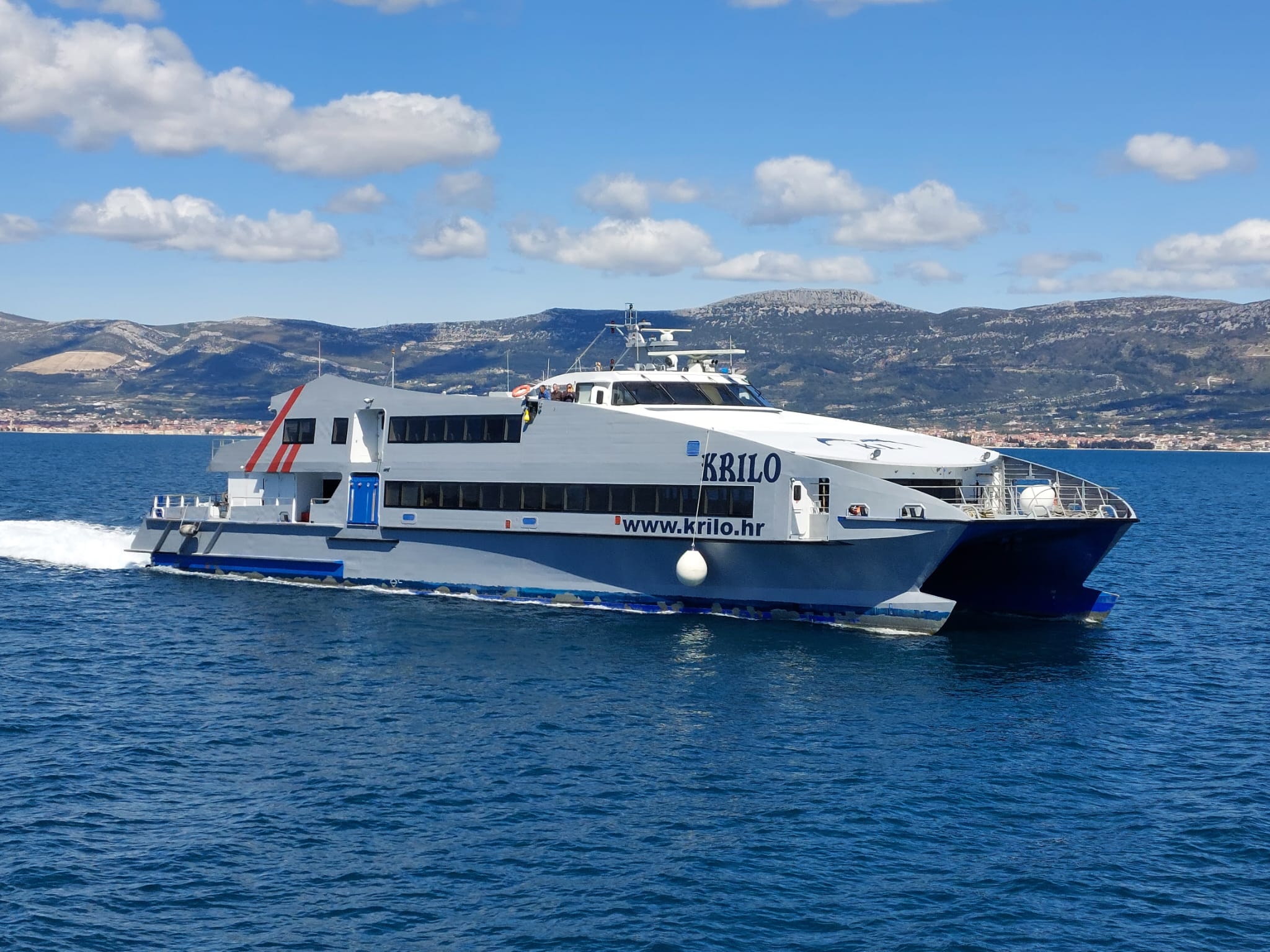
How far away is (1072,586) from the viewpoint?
36.0 metres

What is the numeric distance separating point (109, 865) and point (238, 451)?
2782cm

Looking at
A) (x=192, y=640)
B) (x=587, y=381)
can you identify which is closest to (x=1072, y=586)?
(x=587, y=381)

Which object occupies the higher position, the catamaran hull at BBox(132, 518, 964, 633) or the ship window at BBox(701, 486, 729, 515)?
the ship window at BBox(701, 486, 729, 515)

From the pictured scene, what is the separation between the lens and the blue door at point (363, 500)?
39.9 meters

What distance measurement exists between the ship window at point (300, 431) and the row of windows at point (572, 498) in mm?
3959

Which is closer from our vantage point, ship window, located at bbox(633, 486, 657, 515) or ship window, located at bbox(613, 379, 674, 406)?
ship window, located at bbox(633, 486, 657, 515)

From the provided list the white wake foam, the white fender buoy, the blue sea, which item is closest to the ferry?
the white fender buoy

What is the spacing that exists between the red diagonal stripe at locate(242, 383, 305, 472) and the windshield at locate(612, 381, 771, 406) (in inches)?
452

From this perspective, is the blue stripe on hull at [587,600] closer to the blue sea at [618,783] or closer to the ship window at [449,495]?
the blue sea at [618,783]

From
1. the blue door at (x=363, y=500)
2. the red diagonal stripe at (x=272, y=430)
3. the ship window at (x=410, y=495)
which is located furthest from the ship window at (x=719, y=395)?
→ the red diagonal stripe at (x=272, y=430)

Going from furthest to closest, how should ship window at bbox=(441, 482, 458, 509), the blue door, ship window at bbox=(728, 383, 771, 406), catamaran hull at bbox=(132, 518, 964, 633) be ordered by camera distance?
the blue door
ship window at bbox=(728, 383, 771, 406)
ship window at bbox=(441, 482, 458, 509)
catamaran hull at bbox=(132, 518, 964, 633)

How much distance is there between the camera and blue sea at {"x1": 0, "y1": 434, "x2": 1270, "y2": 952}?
1664cm

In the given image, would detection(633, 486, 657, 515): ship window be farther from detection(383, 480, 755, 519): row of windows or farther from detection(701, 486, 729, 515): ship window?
detection(701, 486, 729, 515): ship window

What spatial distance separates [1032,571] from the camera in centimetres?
3584
